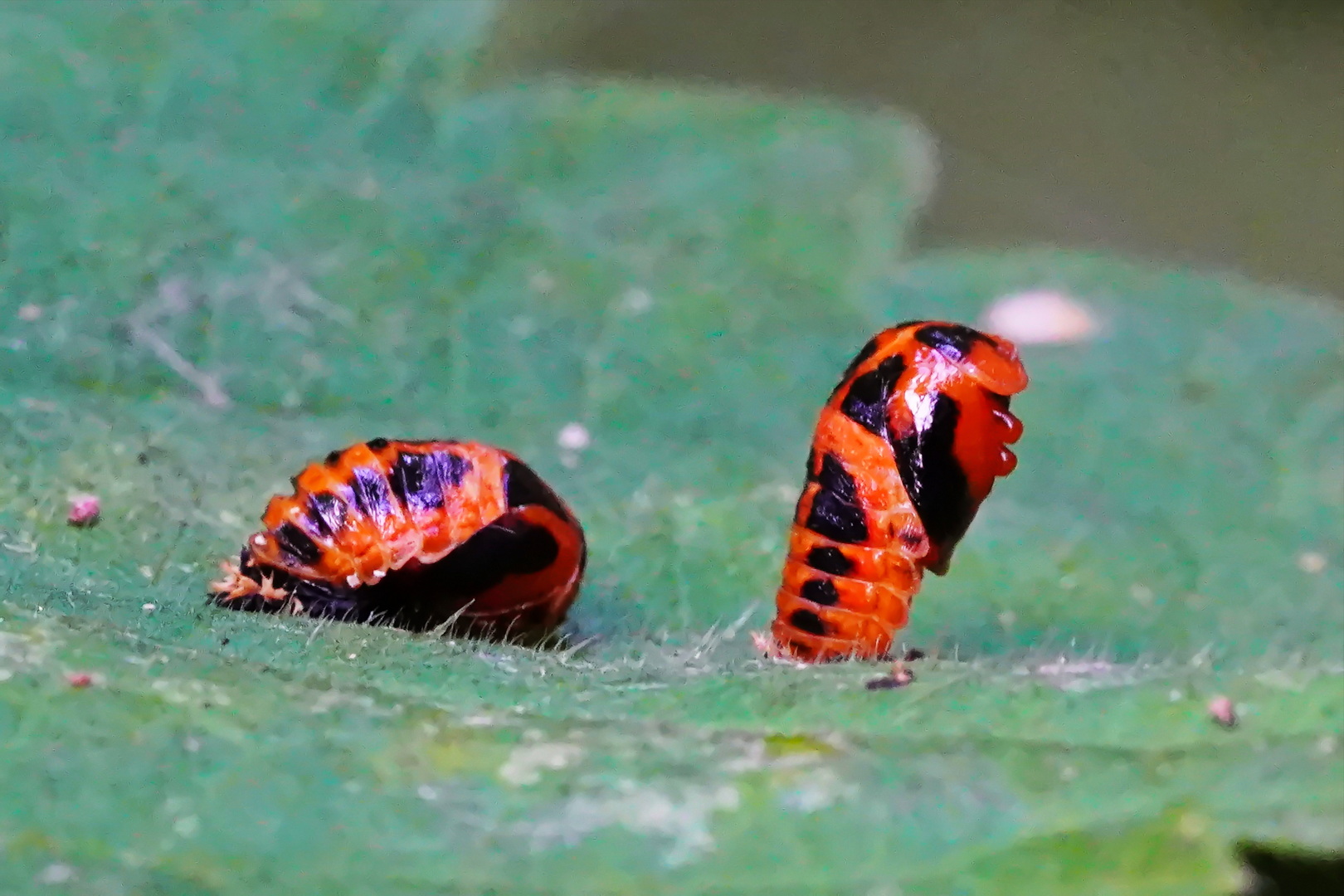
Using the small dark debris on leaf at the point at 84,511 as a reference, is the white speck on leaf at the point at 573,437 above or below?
above

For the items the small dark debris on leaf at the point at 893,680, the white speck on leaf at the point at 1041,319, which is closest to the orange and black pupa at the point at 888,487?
the small dark debris on leaf at the point at 893,680

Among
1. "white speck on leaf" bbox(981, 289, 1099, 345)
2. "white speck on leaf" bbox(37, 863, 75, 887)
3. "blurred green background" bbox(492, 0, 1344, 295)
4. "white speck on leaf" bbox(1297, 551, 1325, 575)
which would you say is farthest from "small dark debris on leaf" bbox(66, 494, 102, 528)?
"blurred green background" bbox(492, 0, 1344, 295)

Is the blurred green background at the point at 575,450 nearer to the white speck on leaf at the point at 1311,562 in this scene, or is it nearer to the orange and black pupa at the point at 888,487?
the white speck on leaf at the point at 1311,562

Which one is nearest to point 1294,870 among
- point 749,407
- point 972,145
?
point 749,407

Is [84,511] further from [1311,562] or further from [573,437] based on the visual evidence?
[1311,562]

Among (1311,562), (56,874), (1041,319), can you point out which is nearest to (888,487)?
(1311,562)

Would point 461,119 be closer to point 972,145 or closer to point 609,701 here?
point 609,701

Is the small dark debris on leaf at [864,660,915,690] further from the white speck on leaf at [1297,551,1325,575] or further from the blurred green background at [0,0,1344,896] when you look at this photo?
the white speck on leaf at [1297,551,1325,575]
